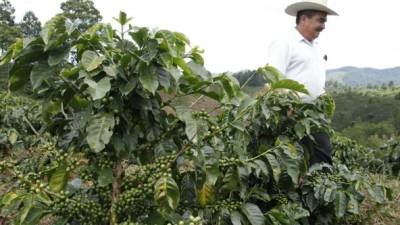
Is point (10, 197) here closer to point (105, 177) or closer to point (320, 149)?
point (105, 177)

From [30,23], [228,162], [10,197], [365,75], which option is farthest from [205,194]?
[365,75]

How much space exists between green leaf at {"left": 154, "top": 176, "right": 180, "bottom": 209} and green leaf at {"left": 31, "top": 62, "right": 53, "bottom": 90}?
53 cm

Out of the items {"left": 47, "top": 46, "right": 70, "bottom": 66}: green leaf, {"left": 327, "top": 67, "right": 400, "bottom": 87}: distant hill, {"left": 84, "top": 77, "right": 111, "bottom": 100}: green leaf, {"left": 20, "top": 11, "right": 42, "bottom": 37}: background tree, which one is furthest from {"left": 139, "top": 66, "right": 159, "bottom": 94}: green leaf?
{"left": 327, "top": 67, "right": 400, "bottom": 87}: distant hill

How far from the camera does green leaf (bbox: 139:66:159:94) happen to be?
174cm

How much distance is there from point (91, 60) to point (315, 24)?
2.37 meters

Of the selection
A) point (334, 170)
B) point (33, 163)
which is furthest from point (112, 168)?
point (33, 163)

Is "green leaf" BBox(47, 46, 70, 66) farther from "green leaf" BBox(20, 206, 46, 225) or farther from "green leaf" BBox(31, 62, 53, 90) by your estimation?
"green leaf" BBox(20, 206, 46, 225)

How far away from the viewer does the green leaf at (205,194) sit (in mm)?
2193

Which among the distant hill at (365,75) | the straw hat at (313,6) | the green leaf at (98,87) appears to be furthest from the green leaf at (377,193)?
the distant hill at (365,75)

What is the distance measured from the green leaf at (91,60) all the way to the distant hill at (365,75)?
14121cm

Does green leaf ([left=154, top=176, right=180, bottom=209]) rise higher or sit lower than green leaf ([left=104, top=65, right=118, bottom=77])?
lower

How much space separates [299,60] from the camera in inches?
144

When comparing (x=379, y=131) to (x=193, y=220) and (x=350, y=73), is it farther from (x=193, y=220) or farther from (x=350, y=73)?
(x=350, y=73)

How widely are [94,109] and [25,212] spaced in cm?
44
